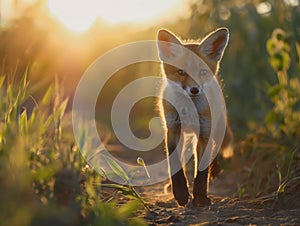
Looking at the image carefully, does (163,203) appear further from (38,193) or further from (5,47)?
(5,47)

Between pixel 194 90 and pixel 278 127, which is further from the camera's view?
pixel 278 127

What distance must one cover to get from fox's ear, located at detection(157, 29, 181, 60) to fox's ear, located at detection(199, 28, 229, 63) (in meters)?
0.26

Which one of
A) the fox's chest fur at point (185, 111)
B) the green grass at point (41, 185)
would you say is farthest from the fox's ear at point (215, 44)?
the green grass at point (41, 185)

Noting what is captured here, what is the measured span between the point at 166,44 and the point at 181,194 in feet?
5.25

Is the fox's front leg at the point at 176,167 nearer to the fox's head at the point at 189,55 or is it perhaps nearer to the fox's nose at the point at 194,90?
the fox's nose at the point at 194,90

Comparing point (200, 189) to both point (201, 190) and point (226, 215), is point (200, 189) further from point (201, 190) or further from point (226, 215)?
point (226, 215)

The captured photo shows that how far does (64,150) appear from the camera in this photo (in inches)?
129

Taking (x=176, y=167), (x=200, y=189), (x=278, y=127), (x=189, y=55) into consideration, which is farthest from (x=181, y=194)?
(x=278, y=127)

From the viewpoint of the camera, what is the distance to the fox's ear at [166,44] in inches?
199

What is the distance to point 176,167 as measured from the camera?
174 inches

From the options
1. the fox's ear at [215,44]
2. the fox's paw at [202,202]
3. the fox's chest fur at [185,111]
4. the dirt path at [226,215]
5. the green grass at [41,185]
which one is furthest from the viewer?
the fox's ear at [215,44]

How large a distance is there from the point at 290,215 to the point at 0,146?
1.79 m

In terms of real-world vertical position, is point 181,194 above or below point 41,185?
below

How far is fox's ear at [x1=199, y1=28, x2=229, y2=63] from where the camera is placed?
197 inches
